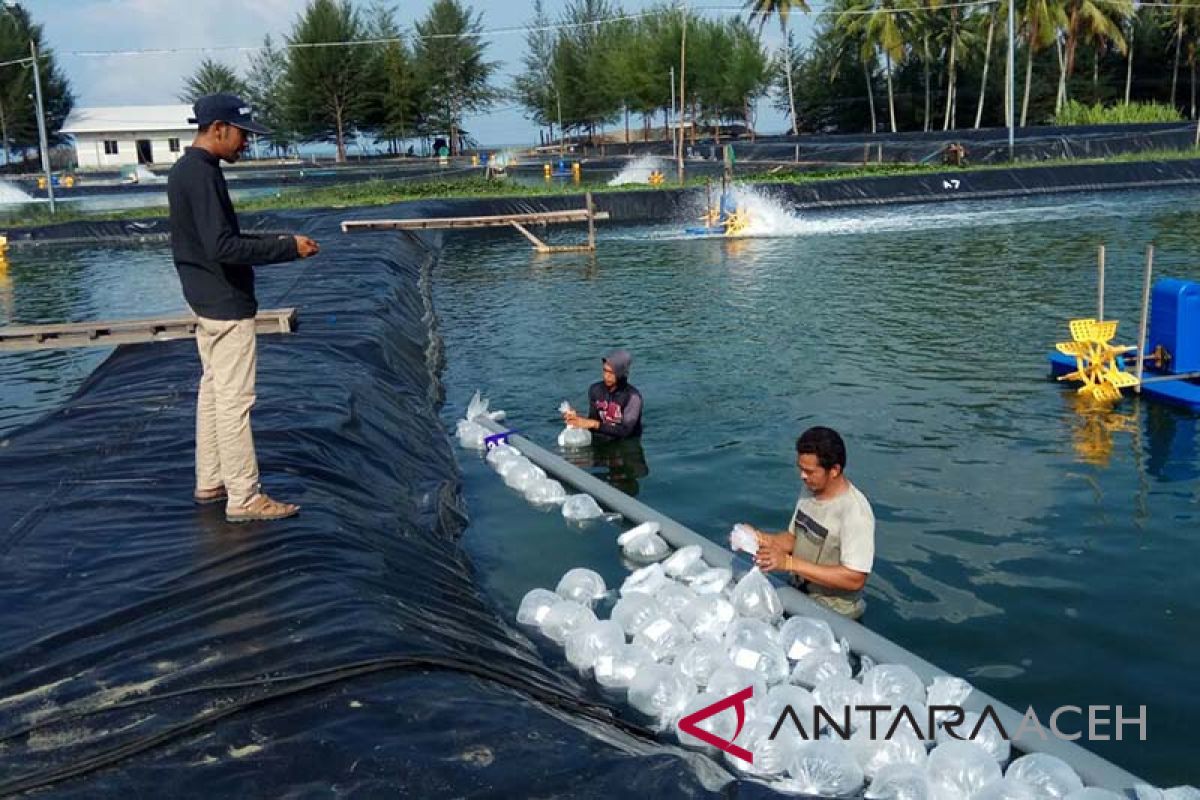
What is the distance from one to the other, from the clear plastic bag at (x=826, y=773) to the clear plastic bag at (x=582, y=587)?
2.87 meters

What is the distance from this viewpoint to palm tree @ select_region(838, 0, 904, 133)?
2446 inches

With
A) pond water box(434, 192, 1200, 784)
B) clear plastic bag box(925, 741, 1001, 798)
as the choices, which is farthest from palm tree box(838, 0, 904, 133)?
clear plastic bag box(925, 741, 1001, 798)

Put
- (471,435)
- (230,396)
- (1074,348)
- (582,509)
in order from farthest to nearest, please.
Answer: (1074,348)
(471,435)
(582,509)
(230,396)

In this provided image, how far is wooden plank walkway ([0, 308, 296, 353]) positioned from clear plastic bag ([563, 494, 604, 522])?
145 inches

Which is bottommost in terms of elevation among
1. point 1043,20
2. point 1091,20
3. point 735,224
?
point 735,224

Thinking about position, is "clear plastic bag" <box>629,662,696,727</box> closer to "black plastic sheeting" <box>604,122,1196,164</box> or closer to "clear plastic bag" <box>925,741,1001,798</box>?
"clear plastic bag" <box>925,741,1001,798</box>

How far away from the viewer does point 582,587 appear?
7.61 metres

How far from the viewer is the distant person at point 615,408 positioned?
11.4m

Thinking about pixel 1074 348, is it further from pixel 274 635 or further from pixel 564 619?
pixel 274 635

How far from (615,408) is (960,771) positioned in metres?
7.03

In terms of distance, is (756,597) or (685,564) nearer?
(756,597)

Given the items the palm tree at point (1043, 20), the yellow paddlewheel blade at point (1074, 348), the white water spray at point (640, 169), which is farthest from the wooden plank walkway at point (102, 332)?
the palm tree at point (1043, 20)

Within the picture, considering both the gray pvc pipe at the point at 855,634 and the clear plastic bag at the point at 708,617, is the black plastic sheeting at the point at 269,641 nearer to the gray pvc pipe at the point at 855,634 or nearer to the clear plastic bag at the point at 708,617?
the clear plastic bag at the point at 708,617

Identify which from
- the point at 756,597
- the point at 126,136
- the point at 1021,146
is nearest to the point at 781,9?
the point at 1021,146
